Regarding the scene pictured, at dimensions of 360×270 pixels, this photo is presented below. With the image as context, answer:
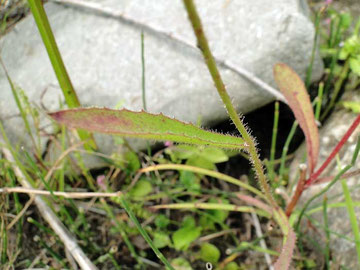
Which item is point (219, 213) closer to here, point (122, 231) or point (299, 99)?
point (122, 231)

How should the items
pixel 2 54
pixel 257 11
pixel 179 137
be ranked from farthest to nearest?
pixel 2 54 → pixel 257 11 → pixel 179 137

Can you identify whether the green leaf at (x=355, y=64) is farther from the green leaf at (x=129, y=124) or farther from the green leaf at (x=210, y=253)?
the green leaf at (x=129, y=124)

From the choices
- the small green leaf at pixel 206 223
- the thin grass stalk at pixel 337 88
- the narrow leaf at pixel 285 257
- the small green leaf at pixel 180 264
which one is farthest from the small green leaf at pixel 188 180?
the thin grass stalk at pixel 337 88

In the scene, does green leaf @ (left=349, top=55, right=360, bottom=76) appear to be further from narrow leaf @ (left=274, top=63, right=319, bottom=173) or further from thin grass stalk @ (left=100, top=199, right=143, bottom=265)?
thin grass stalk @ (left=100, top=199, right=143, bottom=265)

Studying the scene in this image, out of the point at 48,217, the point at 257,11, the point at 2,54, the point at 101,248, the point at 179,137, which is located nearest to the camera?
the point at 179,137

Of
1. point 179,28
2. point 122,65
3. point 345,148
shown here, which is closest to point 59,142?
point 122,65

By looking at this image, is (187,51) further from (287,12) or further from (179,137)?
(179,137)

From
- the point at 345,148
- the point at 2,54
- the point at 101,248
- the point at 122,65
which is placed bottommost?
the point at 101,248
